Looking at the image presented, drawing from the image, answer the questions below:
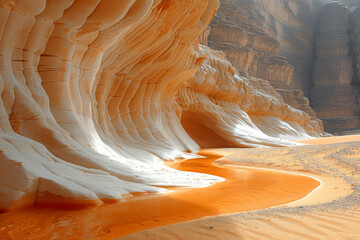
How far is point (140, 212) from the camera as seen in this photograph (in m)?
2.89

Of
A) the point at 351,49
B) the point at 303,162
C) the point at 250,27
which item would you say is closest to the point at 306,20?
the point at 351,49

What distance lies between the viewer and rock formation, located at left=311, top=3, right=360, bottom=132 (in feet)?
111

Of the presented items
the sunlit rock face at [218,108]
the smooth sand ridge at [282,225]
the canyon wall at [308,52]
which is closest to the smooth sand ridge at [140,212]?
the smooth sand ridge at [282,225]

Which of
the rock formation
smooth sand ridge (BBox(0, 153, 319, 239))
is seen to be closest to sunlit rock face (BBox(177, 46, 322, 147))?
smooth sand ridge (BBox(0, 153, 319, 239))

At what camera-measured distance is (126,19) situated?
18.1 ft

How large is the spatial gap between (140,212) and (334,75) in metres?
37.2

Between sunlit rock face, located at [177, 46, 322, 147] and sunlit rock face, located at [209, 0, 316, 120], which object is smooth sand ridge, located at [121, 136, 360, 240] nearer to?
sunlit rock face, located at [177, 46, 322, 147]

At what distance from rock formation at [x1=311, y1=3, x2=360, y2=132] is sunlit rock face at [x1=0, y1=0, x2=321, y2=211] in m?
28.0

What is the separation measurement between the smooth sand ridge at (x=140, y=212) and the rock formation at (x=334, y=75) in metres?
33.0

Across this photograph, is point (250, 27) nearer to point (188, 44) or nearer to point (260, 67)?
point (260, 67)

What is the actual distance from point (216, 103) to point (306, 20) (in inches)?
1185

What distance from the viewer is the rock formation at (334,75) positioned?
34.0m

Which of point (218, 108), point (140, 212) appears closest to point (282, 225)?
point (140, 212)

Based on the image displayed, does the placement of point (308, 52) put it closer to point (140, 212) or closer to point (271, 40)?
point (271, 40)
